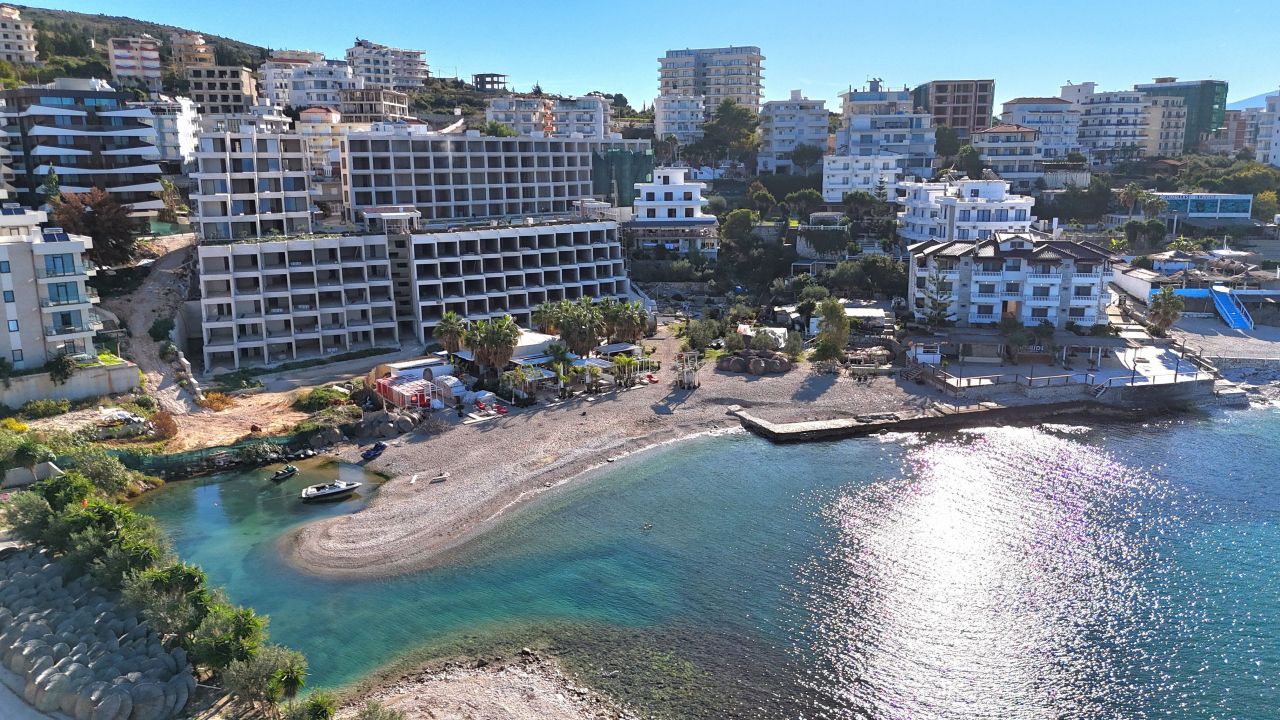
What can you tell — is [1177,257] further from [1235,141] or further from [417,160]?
[1235,141]

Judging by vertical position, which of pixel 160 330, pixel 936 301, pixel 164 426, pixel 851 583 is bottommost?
pixel 851 583

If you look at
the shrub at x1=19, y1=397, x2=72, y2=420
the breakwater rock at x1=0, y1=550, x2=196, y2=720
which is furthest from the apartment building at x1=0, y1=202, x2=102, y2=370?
the breakwater rock at x1=0, y1=550, x2=196, y2=720

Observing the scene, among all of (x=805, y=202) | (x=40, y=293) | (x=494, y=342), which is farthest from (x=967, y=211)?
(x=40, y=293)

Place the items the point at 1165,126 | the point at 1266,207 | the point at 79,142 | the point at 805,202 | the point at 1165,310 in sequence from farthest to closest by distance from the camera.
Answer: the point at 1165,126 → the point at 1266,207 → the point at 805,202 → the point at 79,142 → the point at 1165,310

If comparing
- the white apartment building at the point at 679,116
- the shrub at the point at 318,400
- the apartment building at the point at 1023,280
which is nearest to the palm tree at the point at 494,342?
the shrub at the point at 318,400

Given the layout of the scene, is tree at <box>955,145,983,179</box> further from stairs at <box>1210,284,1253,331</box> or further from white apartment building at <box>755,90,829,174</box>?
stairs at <box>1210,284,1253,331</box>

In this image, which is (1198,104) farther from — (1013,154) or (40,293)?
(40,293)

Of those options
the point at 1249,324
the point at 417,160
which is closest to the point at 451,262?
the point at 417,160
